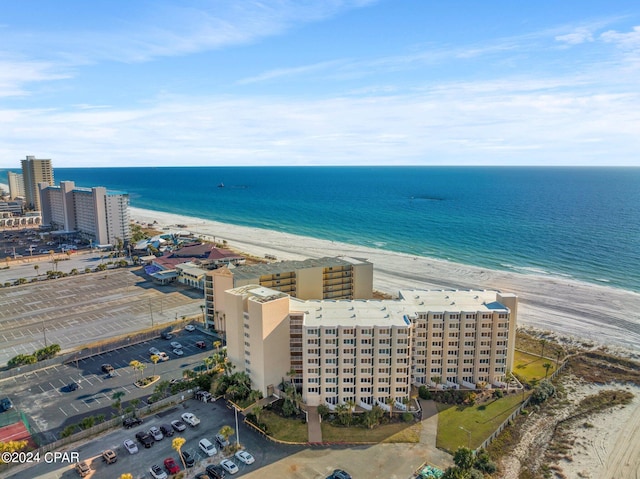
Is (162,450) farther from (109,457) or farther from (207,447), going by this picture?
(109,457)

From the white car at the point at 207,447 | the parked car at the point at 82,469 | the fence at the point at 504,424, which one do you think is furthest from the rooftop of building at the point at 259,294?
the fence at the point at 504,424

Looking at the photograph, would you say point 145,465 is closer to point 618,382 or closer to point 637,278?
point 618,382

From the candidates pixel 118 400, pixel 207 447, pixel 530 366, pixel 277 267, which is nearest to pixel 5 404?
pixel 118 400

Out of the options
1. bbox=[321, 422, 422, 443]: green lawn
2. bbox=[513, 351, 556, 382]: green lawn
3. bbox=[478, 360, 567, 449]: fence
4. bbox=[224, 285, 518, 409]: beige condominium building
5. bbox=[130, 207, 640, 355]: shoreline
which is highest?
bbox=[224, 285, 518, 409]: beige condominium building

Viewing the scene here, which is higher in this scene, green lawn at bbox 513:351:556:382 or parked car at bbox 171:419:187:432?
parked car at bbox 171:419:187:432

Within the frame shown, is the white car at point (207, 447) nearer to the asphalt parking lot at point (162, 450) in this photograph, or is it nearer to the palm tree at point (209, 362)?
the asphalt parking lot at point (162, 450)

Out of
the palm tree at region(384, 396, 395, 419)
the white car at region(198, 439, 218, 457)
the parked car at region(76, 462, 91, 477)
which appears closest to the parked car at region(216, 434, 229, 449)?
the white car at region(198, 439, 218, 457)

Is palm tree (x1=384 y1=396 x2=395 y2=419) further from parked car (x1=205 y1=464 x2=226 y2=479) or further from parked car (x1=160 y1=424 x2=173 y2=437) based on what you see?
parked car (x1=160 y1=424 x2=173 y2=437)
